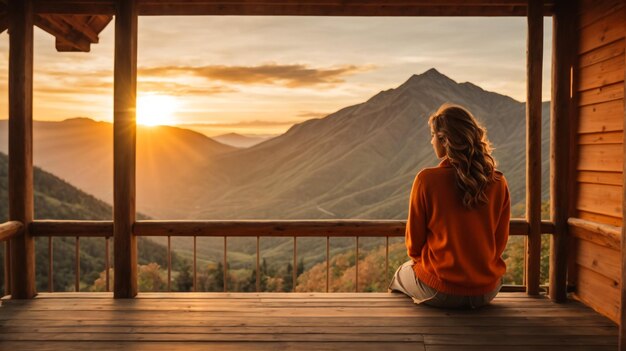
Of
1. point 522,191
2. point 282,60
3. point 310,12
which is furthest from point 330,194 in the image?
point 310,12

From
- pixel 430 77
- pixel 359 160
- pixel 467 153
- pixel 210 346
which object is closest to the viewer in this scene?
pixel 210 346

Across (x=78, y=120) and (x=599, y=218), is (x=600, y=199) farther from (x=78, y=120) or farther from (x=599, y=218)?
(x=78, y=120)

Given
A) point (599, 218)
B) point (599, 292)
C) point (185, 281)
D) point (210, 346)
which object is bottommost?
point (185, 281)

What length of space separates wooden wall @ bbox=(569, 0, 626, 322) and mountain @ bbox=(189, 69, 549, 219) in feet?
106

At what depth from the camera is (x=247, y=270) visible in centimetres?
2630

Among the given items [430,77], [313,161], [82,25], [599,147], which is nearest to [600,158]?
[599,147]

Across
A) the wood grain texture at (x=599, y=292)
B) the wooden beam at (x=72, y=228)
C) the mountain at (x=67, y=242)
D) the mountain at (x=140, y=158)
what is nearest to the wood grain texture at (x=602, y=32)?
the wood grain texture at (x=599, y=292)

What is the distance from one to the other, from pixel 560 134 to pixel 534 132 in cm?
19

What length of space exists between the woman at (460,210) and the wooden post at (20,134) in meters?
2.67

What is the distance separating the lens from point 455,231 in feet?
11.5

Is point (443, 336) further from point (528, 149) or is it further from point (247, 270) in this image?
point (247, 270)

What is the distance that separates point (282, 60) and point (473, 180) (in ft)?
119

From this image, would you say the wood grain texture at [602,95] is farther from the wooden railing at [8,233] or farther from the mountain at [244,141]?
the mountain at [244,141]

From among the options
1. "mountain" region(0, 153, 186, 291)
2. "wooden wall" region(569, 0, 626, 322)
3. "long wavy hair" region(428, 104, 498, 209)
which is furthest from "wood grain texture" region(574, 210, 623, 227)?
"mountain" region(0, 153, 186, 291)
